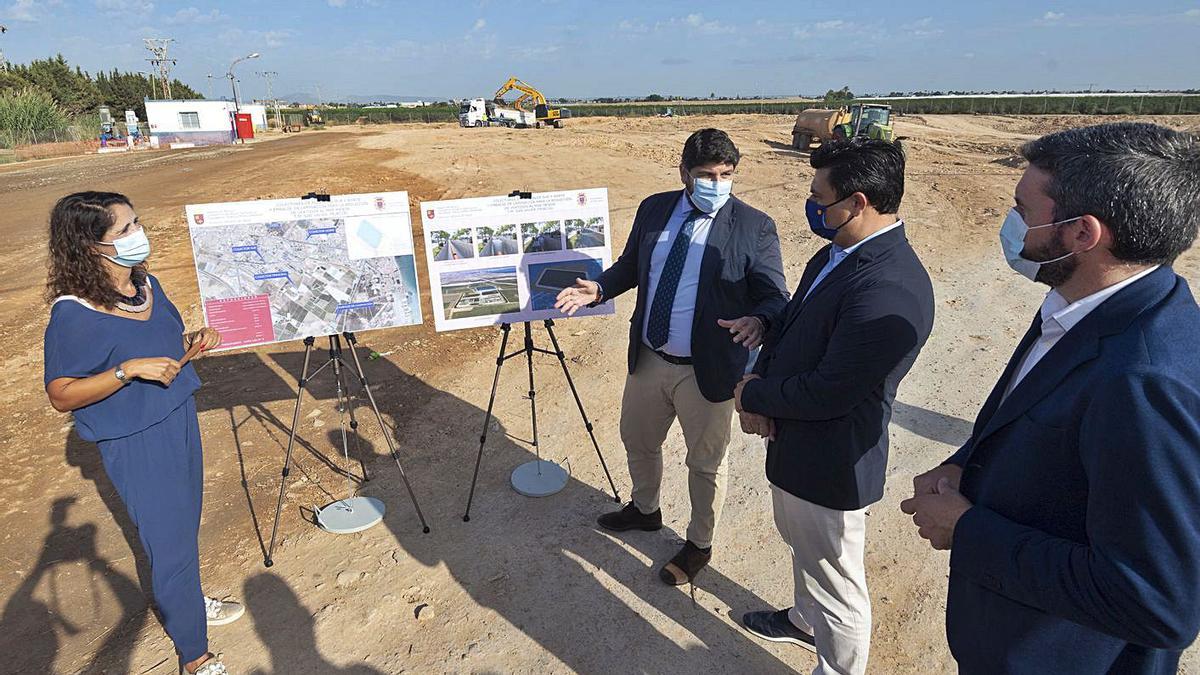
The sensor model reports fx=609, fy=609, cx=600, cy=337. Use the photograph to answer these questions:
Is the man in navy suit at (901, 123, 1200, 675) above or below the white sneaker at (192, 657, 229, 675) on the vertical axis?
above

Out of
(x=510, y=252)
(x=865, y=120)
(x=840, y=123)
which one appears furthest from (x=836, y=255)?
(x=865, y=120)

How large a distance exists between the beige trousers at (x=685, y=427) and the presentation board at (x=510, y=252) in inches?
36.8

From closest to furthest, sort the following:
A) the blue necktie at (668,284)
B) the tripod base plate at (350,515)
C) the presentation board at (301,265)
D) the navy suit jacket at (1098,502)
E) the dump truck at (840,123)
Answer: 1. the navy suit jacket at (1098,502)
2. the blue necktie at (668,284)
3. the presentation board at (301,265)
4. the tripod base plate at (350,515)
5. the dump truck at (840,123)

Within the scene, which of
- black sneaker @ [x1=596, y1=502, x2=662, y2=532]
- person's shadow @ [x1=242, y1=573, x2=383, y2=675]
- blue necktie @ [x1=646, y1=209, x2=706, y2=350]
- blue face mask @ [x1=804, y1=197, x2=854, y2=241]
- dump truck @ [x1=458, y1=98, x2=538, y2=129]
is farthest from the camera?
dump truck @ [x1=458, y1=98, x2=538, y2=129]

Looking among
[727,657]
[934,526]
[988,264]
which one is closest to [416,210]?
[988,264]

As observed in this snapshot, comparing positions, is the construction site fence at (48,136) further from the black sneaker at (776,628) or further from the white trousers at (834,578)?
the white trousers at (834,578)

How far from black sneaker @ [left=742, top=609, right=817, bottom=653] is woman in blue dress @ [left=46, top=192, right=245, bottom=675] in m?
2.71

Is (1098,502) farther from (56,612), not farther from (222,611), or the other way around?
(56,612)

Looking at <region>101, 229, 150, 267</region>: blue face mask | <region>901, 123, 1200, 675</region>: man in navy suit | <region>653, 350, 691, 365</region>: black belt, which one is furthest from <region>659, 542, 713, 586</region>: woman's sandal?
<region>101, 229, 150, 267</region>: blue face mask

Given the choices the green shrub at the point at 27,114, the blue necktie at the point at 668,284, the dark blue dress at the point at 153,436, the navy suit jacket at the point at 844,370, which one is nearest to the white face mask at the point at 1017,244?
the navy suit jacket at the point at 844,370

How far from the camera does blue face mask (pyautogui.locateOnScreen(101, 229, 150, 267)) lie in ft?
8.73

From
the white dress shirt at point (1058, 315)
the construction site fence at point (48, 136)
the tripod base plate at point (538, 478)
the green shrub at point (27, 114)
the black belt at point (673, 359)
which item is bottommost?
the tripod base plate at point (538, 478)

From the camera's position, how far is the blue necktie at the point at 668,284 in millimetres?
3318

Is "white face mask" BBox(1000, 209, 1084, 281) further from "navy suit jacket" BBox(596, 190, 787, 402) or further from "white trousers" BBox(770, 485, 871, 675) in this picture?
"navy suit jacket" BBox(596, 190, 787, 402)
